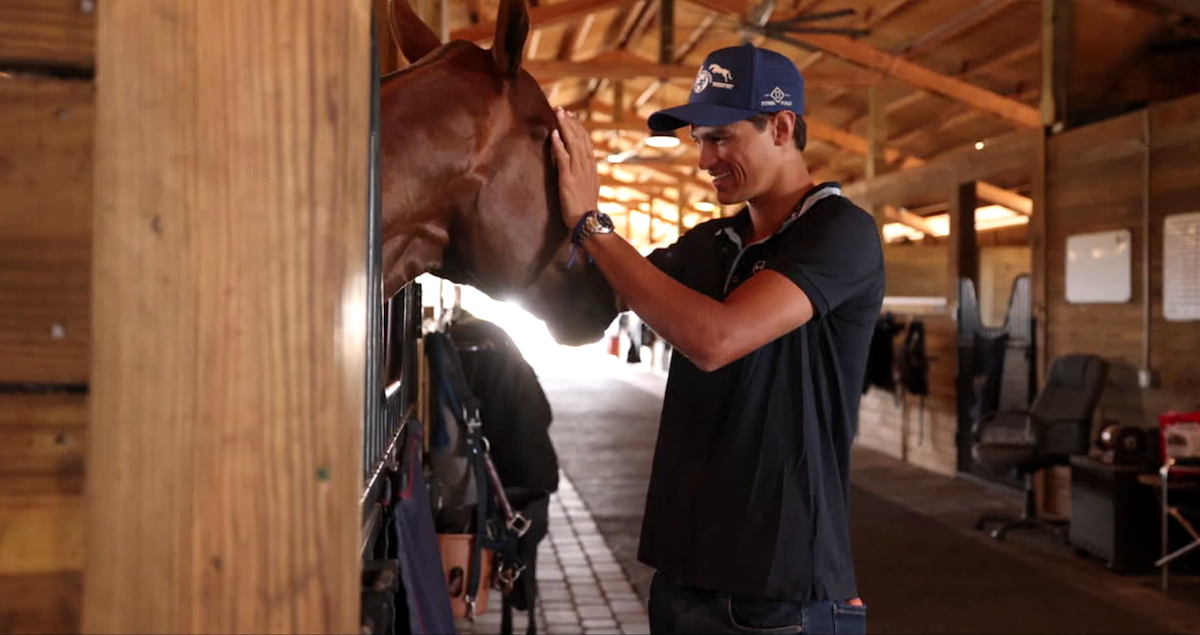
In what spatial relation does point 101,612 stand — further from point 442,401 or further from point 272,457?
point 442,401

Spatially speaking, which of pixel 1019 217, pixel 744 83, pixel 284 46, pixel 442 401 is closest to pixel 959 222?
pixel 1019 217

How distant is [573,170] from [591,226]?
2.7 inches

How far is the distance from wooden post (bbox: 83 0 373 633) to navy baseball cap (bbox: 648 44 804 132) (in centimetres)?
92

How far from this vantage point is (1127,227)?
6074 mm

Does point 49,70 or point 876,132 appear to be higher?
point 876,132

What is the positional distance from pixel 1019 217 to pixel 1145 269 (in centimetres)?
725

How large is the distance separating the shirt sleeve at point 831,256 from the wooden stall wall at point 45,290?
2.94 ft

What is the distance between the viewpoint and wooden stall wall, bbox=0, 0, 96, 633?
0.62 meters

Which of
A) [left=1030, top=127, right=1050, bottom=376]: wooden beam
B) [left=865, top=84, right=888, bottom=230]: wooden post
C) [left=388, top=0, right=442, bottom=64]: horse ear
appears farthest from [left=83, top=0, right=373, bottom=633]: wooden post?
[left=865, top=84, right=888, bottom=230]: wooden post

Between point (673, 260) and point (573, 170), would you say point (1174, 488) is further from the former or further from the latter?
point (573, 170)

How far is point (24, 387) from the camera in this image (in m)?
0.63

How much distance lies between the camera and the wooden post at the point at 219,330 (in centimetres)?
61

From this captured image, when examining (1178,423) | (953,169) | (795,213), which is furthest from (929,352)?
(795,213)

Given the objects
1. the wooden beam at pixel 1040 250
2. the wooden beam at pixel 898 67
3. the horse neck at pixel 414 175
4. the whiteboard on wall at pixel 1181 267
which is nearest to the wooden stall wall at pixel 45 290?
the horse neck at pixel 414 175
